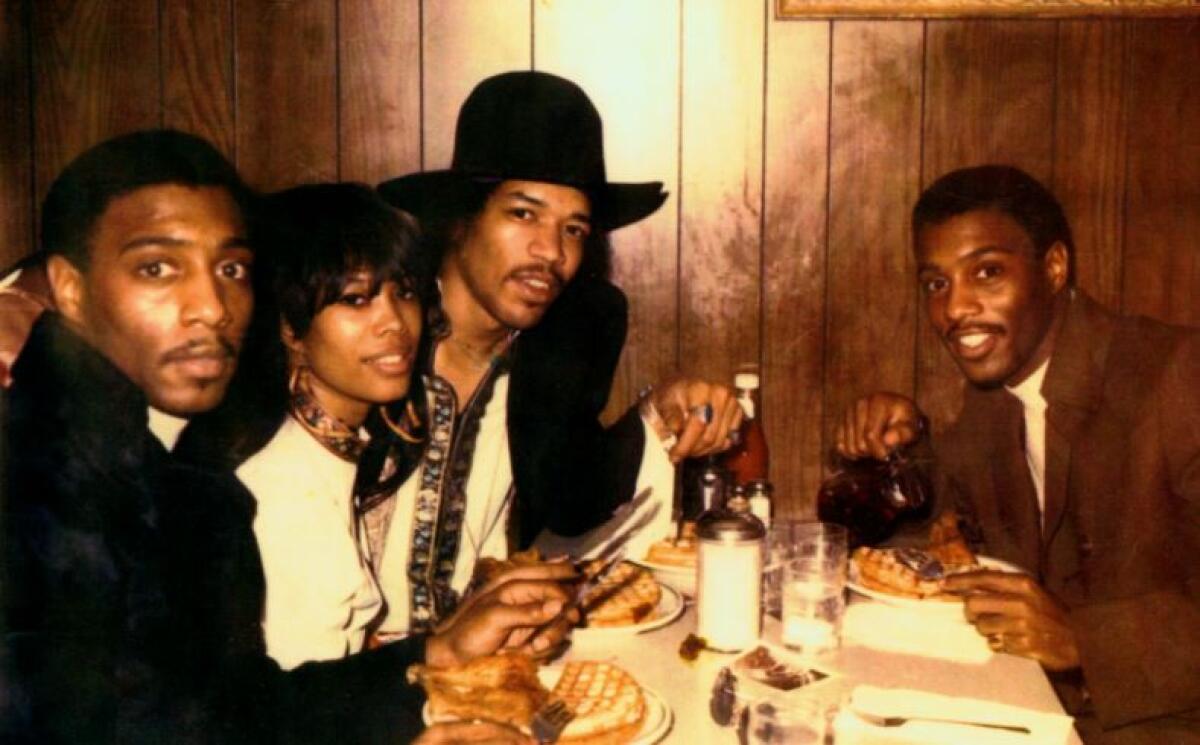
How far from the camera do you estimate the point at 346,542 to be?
53.8 inches

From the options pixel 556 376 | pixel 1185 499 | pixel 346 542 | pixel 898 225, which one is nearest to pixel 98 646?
pixel 346 542

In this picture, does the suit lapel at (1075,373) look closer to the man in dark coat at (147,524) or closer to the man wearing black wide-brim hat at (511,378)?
the man wearing black wide-brim hat at (511,378)

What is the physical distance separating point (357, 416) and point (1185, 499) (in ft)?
4.05

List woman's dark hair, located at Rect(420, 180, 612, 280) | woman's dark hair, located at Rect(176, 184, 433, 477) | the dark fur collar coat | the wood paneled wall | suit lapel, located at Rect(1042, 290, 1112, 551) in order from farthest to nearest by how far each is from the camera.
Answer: the wood paneled wall < woman's dark hair, located at Rect(420, 180, 612, 280) < suit lapel, located at Rect(1042, 290, 1112, 551) < woman's dark hair, located at Rect(176, 184, 433, 477) < the dark fur collar coat

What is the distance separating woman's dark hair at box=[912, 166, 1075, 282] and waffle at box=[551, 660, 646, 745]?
121cm

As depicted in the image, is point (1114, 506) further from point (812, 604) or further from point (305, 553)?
point (305, 553)

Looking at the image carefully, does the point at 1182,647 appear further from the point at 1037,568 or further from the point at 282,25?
the point at 282,25

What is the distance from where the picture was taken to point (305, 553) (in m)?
1.34

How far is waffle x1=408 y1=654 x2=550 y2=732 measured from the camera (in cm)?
104

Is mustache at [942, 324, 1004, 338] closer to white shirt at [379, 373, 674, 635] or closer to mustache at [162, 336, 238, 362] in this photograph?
white shirt at [379, 373, 674, 635]

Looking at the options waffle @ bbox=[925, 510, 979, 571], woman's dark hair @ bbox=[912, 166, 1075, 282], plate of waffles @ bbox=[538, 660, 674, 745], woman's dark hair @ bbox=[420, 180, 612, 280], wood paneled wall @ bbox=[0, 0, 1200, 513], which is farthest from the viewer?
wood paneled wall @ bbox=[0, 0, 1200, 513]

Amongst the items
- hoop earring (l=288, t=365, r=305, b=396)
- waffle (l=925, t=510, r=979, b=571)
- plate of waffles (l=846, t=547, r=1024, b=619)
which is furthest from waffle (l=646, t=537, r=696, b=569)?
hoop earring (l=288, t=365, r=305, b=396)

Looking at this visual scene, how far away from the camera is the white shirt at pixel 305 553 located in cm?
131

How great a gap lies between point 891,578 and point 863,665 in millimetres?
263
